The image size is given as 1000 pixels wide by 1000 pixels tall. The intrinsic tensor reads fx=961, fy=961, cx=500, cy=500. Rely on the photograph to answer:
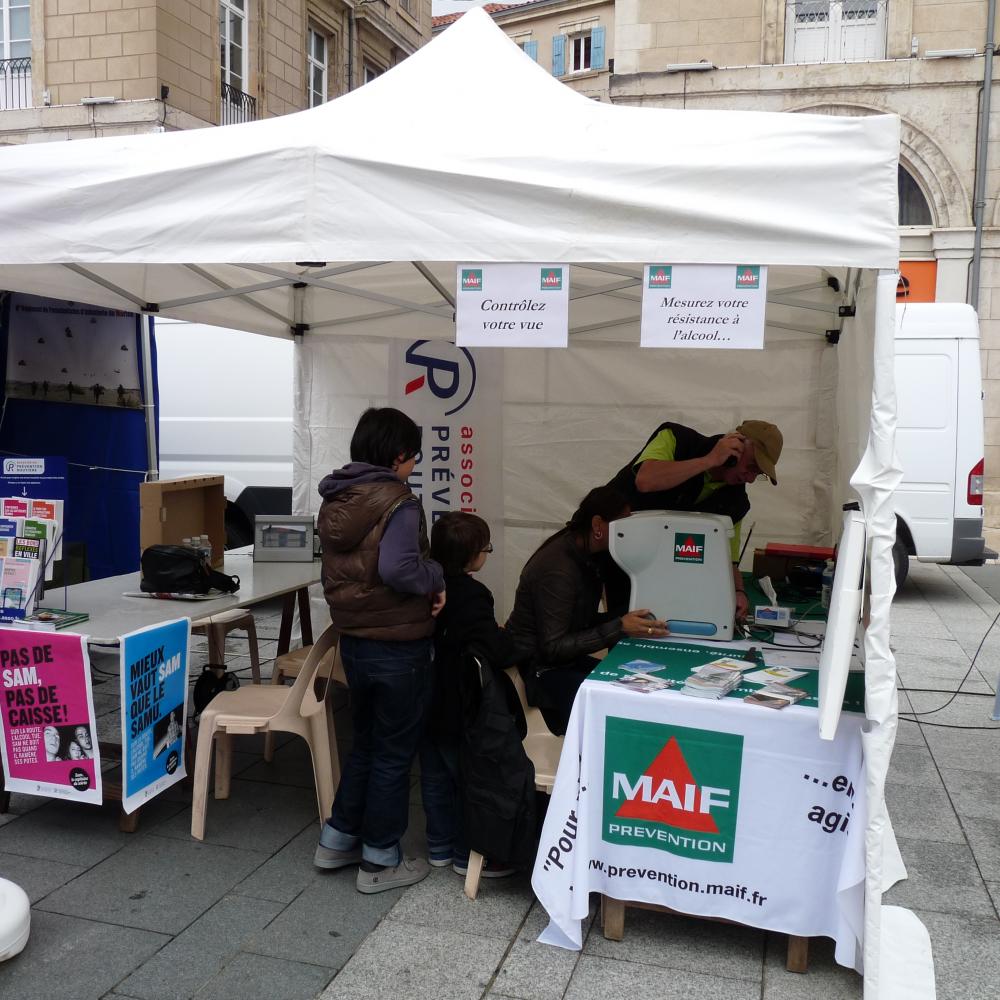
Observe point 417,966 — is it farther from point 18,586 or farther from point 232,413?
point 232,413

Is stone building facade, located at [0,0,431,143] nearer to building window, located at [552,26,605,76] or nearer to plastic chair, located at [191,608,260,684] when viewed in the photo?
plastic chair, located at [191,608,260,684]

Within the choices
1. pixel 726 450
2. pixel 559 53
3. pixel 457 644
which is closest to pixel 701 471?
pixel 726 450

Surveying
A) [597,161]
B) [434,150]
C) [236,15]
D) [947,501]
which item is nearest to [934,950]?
[597,161]

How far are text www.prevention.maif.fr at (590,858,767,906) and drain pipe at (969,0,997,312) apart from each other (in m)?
11.7

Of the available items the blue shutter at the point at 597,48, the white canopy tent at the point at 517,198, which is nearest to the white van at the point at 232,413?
the white canopy tent at the point at 517,198

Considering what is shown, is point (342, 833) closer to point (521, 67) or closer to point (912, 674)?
point (521, 67)

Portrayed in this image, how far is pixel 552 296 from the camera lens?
8.55ft

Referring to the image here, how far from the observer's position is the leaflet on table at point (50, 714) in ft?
9.76

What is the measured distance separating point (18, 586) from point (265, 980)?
1538 millimetres

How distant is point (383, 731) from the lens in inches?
108

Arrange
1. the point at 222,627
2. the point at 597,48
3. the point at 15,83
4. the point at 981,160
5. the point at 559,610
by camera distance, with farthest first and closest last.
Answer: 1. the point at 597,48
2. the point at 15,83
3. the point at 981,160
4. the point at 222,627
5. the point at 559,610

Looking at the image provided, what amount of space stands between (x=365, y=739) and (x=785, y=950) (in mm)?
1277

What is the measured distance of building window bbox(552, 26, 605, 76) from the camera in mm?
27281

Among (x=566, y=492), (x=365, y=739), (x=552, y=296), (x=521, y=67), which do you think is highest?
(x=521, y=67)
